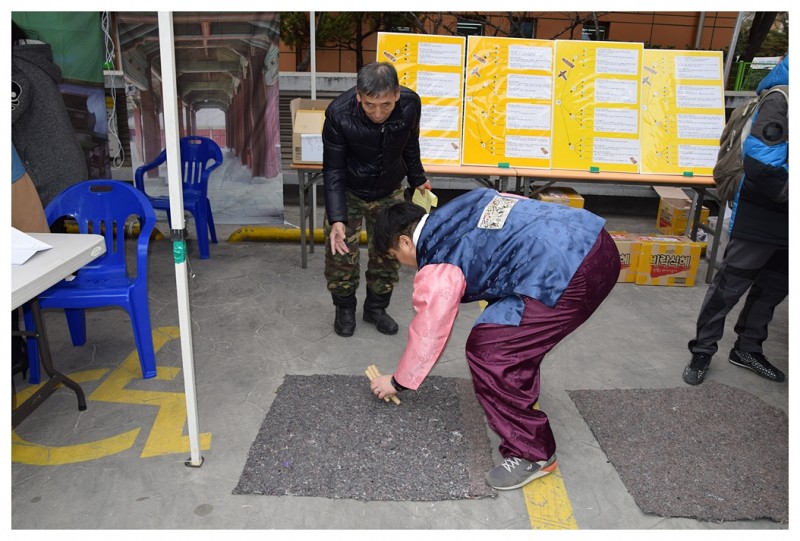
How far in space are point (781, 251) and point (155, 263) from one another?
15.3ft

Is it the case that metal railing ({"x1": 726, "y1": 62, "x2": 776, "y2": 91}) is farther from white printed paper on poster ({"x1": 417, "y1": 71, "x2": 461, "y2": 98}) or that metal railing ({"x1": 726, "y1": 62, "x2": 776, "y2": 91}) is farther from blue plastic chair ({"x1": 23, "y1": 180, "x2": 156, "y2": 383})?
blue plastic chair ({"x1": 23, "y1": 180, "x2": 156, "y2": 383})

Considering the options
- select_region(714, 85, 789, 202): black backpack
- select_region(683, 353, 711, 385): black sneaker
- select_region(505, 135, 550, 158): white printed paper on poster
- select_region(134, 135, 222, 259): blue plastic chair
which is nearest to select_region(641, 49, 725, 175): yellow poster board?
select_region(505, 135, 550, 158): white printed paper on poster

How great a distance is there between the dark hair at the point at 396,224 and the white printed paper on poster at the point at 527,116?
2.99 meters

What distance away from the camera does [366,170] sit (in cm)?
362

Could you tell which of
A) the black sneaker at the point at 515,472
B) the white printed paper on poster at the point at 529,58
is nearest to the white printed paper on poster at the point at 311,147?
the white printed paper on poster at the point at 529,58

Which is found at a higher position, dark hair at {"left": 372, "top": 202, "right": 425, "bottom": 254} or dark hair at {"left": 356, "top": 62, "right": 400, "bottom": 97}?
dark hair at {"left": 356, "top": 62, "right": 400, "bottom": 97}

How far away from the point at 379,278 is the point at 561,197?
2.37 meters

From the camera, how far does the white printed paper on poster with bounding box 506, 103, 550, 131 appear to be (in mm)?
5168

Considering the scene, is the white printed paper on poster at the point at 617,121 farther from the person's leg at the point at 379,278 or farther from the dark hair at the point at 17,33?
the dark hair at the point at 17,33

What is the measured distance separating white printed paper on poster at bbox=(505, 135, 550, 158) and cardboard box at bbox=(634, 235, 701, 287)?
1.12 m

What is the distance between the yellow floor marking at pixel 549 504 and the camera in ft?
7.61

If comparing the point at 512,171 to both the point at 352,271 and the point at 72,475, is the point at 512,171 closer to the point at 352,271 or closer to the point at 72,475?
the point at 352,271

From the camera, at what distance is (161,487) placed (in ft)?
8.02

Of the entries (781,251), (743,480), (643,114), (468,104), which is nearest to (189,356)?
(743,480)
